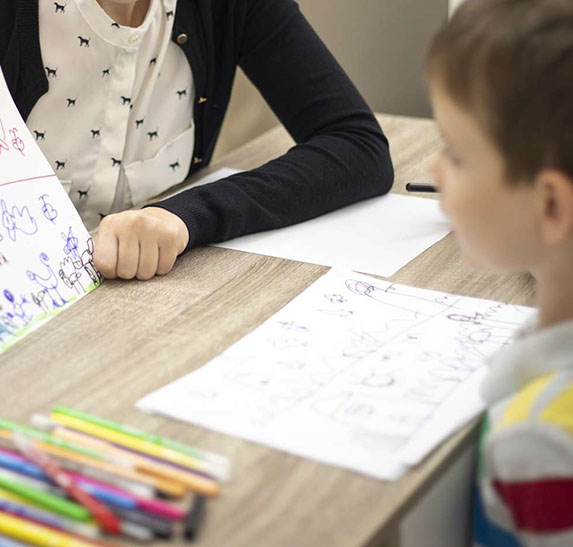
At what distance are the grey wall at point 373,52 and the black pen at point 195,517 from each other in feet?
4.08

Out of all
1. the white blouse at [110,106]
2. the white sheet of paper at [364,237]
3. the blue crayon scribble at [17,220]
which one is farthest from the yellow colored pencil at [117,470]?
the white blouse at [110,106]

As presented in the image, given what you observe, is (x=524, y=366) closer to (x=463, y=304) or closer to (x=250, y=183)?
(x=463, y=304)

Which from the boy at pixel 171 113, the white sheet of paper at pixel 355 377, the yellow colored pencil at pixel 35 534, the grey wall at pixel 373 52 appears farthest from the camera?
the grey wall at pixel 373 52

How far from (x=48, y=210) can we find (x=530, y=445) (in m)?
0.57

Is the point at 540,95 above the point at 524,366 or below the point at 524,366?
above

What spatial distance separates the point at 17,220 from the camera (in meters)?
0.95

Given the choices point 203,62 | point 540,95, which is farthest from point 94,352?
point 203,62

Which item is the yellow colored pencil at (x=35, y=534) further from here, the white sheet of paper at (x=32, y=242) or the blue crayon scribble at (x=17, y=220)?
the blue crayon scribble at (x=17, y=220)

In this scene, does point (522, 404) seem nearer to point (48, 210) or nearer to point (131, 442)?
point (131, 442)

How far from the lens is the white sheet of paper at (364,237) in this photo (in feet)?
3.37

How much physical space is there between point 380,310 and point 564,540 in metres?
0.33

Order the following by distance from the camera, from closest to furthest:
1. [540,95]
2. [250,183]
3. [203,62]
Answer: [540,95] < [250,183] < [203,62]

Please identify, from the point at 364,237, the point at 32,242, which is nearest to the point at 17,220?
the point at 32,242

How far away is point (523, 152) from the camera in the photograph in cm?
62
